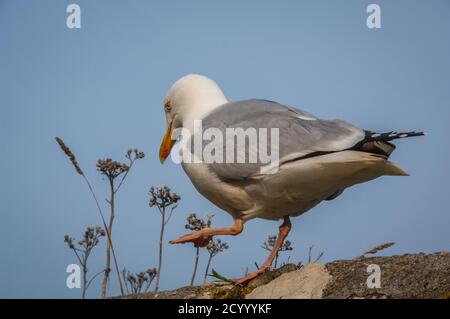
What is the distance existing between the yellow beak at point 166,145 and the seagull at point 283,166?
2.51ft

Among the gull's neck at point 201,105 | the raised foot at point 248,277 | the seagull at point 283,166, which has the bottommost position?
the raised foot at point 248,277

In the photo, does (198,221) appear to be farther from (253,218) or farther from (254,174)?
(254,174)

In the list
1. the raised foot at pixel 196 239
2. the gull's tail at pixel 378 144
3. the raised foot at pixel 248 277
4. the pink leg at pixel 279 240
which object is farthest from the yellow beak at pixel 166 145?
the gull's tail at pixel 378 144

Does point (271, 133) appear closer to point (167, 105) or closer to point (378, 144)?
point (378, 144)

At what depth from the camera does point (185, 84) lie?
24.7 feet

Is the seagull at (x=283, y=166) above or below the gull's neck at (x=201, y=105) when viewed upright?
below

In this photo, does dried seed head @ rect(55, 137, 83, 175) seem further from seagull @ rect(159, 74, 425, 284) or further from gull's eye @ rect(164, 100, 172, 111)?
gull's eye @ rect(164, 100, 172, 111)

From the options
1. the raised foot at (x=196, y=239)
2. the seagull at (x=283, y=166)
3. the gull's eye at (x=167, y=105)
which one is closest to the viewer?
the seagull at (x=283, y=166)

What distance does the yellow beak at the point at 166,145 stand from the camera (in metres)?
7.80

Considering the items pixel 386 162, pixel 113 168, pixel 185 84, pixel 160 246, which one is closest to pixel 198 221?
pixel 160 246

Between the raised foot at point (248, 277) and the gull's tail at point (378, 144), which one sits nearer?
the gull's tail at point (378, 144)

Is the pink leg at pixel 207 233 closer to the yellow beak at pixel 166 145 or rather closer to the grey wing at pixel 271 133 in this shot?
the grey wing at pixel 271 133

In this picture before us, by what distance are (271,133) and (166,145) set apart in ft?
6.46

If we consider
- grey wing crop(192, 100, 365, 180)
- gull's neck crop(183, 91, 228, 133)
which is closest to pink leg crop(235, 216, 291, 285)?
grey wing crop(192, 100, 365, 180)
